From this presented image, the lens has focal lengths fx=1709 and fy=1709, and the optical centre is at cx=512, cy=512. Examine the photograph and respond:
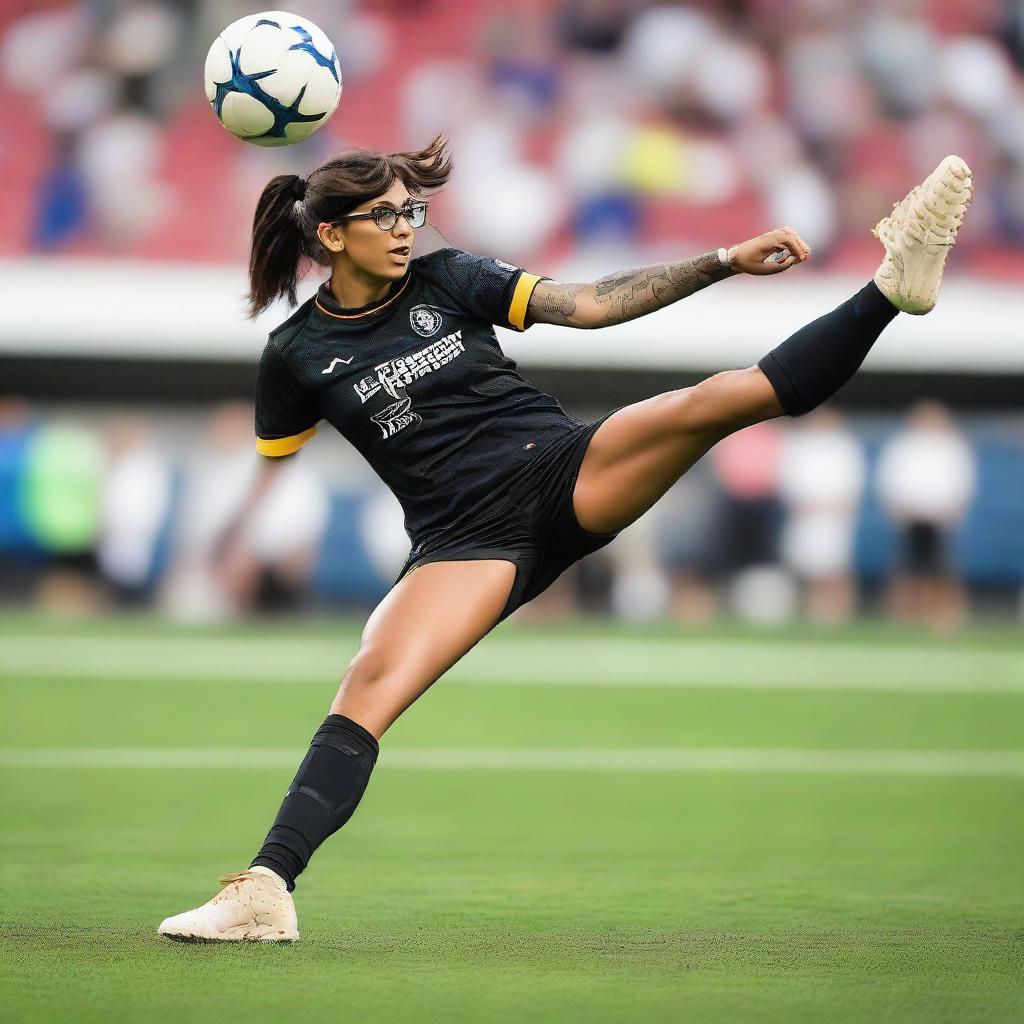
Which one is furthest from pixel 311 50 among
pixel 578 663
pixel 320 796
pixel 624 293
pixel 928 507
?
pixel 928 507

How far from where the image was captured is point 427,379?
464cm

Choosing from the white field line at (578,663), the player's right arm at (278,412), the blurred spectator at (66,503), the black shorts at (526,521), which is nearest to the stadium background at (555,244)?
the blurred spectator at (66,503)

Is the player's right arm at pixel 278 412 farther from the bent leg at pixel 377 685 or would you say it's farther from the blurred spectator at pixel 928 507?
the blurred spectator at pixel 928 507

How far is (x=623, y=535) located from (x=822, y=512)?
1837 mm

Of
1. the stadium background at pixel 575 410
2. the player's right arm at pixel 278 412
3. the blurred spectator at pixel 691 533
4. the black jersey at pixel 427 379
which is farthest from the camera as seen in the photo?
the blurred spectator at pixel 691 533

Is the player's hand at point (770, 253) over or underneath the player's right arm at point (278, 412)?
over

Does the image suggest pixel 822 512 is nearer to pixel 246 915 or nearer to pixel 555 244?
pixel 555 244

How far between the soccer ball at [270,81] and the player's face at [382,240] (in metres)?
0.50

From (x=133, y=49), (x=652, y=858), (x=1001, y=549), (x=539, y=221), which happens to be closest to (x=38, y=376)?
(x=133, y=49)

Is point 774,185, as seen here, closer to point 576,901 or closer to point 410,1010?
point 576,901

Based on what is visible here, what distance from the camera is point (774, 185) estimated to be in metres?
17.1

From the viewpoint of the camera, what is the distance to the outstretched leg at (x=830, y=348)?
→ 4.27 metres

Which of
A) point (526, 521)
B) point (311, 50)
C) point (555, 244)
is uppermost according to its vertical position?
point (311, 50)

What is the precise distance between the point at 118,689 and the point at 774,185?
376 inches
